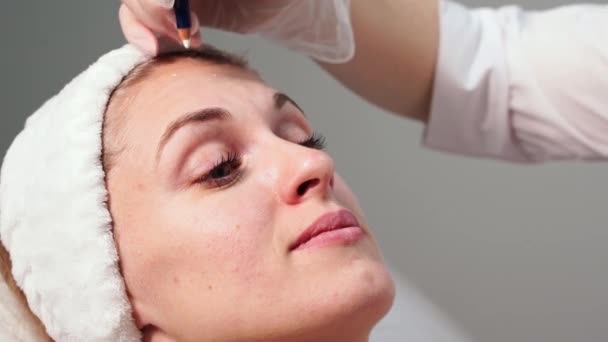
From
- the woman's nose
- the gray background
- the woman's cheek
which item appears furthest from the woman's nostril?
the gray background

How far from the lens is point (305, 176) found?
0.72 meters

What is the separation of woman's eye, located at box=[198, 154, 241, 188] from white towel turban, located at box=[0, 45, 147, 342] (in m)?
0.14

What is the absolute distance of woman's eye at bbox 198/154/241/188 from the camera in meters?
0.74

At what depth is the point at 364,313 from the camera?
69 cm

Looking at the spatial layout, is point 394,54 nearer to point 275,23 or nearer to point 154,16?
point 275,23

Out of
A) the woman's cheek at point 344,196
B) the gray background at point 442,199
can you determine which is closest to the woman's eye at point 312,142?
the woman's cheek at point 344,196

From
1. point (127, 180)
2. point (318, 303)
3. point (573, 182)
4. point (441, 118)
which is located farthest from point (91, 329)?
point (573, 182)

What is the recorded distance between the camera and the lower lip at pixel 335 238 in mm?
695

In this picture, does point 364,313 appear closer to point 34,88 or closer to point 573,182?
point 573,182

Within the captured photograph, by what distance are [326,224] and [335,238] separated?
2 centimetres

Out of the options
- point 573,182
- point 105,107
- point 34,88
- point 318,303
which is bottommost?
point 573,182

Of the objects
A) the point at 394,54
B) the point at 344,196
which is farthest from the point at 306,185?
the point at 394,54

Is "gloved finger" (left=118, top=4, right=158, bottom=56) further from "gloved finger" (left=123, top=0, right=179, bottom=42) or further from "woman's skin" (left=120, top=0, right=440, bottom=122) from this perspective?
"woman's skin" (left=120, top=0, right=440, bottom=122)

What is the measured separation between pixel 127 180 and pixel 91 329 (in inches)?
7.7
